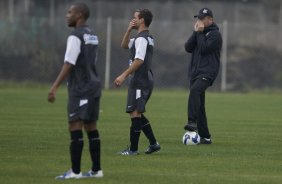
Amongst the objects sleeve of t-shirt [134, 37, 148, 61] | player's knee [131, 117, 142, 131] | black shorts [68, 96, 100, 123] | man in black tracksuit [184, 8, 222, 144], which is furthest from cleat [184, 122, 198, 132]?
black shorts [68, 96, 100, 123]

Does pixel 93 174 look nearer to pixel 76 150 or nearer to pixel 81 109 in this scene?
pixel 76 150

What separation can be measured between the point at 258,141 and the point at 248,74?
19.2 metres

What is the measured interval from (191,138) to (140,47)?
262 centimetres

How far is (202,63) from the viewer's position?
15.3 metres

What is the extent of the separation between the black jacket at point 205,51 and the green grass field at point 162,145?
1.28 metres

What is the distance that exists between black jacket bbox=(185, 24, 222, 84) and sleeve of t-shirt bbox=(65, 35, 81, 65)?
5.04m

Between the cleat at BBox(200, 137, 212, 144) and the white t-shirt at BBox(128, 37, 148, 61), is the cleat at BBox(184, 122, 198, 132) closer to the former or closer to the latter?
the cleat at BBox(200, 137, 212, 144)

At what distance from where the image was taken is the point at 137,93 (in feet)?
43.7

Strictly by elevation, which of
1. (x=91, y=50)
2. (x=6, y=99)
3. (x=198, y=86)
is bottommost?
(x=6, y=99)

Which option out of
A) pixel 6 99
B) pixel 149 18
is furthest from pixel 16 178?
pixel 6 99

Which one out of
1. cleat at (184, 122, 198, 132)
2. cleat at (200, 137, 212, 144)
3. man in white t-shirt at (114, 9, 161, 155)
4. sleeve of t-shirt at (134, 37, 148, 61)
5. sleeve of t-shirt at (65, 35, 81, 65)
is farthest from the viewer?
cleat at (200, 137, 212, 144)

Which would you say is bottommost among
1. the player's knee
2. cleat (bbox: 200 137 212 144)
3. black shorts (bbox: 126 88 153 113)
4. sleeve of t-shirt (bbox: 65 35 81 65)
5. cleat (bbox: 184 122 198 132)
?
cleat (bbox: 200 137 212 144)

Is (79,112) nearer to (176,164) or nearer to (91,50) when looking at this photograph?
(91,50)

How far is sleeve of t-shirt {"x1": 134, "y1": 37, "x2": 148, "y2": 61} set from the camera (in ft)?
42.2
